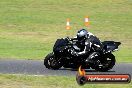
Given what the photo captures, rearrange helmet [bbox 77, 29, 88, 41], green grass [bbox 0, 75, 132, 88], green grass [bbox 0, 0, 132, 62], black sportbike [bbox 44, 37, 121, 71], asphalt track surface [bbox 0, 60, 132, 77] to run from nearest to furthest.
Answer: green grass [bbox 0, 75, 132, 88]
asphalt track surface [bbox 0, 60, 132, 77]
helmet [bbox 77, 29, 88, 41]
black sportbike [bbox 44, 37, 121, 71]
green grass [bbox 0, 0, 132, 62]

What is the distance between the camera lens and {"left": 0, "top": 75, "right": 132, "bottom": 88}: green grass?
15.6 metres

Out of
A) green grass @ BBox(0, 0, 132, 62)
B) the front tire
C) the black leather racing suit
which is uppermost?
the black leather racing suit

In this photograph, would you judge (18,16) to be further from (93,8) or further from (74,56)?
(74,56)

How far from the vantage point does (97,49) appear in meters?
19.8

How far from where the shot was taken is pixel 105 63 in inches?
784

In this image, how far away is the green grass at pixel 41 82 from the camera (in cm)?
1561

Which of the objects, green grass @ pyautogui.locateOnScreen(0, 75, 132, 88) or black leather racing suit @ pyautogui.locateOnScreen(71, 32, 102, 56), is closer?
green grass @ pyautogui.locateOnScreen(0, 75, 132, 88)

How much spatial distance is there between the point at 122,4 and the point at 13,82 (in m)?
29.9

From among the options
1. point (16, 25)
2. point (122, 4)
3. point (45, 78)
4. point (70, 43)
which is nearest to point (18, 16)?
point (16, 25)

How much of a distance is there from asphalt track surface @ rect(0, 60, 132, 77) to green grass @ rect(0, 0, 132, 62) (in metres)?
1.66

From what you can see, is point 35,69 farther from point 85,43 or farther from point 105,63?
point 105,63

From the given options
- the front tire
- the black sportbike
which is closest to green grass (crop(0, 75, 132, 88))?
the black sportbike

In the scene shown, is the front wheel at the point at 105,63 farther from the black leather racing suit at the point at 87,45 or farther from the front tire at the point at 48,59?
the front tire at the point at 48,59

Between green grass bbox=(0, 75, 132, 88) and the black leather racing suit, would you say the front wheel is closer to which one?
the black leather racing suit
